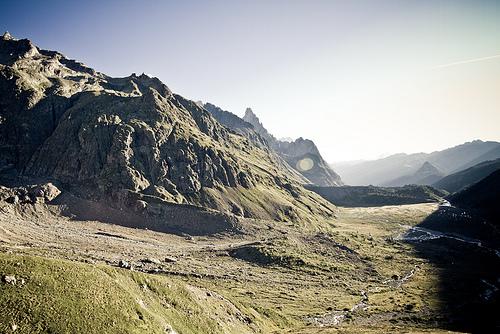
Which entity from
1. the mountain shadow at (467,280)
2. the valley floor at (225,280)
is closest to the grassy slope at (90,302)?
the valley floor at (225,280)

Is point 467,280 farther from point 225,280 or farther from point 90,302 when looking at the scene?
point 90,302

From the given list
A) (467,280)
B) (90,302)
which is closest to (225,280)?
(90,302)

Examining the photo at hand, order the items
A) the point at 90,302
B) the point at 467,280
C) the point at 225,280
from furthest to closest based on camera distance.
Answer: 1. the point at 467,280
2. the point at 225,280
3. the point at 90,302

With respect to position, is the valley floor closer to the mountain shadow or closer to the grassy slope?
the grassy slope

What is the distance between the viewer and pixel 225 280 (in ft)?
368

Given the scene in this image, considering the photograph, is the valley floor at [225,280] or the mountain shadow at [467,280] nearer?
the valley floor at [225,280]

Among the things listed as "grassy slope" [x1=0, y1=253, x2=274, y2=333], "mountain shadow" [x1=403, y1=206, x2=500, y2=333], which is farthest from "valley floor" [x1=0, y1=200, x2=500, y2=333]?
"mountain shadow" [x1=403, y1=206, x2=500, y2=333]

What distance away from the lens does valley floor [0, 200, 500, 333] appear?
44.1 meters

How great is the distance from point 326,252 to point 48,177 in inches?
5867

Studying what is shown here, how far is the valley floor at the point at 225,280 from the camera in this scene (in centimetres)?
4412

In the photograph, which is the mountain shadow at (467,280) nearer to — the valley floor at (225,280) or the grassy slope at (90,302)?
the valley floor at (225,280)

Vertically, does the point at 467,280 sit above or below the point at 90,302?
below

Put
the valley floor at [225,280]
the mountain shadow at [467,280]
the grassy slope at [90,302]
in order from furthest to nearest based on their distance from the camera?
the mountain shadow at [467,280]
the valley floor at [225,280]
the grassy slope at [90,302]

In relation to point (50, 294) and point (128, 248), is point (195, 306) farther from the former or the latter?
point (128, 248)
